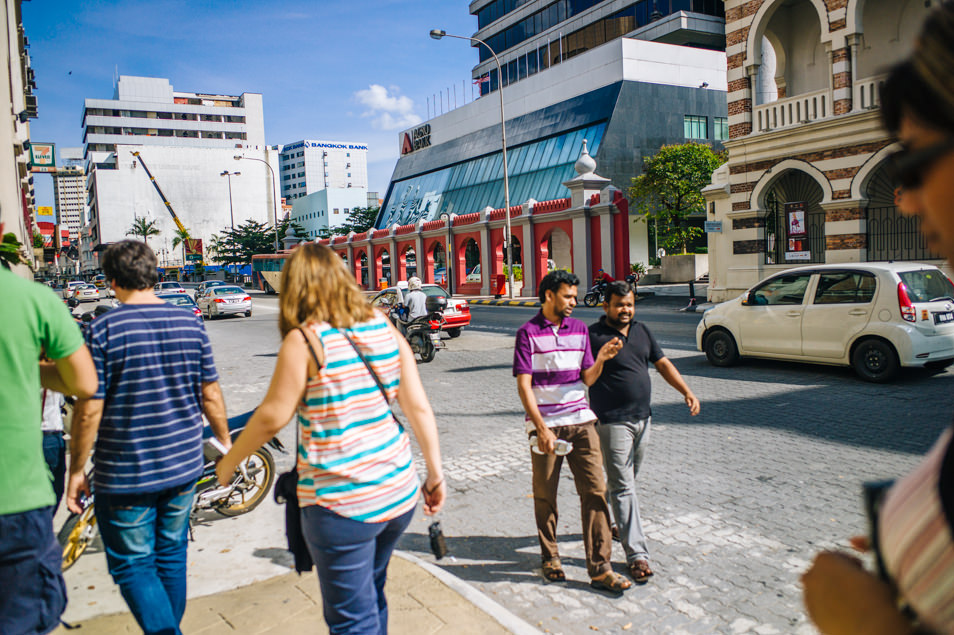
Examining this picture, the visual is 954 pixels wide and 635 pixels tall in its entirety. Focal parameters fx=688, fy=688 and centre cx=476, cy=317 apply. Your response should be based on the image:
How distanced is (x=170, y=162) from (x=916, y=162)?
399 feet

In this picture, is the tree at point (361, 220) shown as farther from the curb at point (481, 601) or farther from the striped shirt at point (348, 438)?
the striped shirt at point (348, 438)

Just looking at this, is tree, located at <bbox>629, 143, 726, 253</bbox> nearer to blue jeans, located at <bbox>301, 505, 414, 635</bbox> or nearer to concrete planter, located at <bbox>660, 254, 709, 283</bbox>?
concrete planter, located at <bbox>660, 254, 709, 283</bbox>

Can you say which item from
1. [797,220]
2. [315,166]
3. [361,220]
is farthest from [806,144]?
[315,166]

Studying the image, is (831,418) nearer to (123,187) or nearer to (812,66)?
(812,66)

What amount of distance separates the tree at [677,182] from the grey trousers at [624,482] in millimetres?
33544

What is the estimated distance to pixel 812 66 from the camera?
70.4 feet

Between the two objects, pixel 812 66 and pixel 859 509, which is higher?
pixel 812 66

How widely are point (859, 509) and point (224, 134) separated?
453 feet

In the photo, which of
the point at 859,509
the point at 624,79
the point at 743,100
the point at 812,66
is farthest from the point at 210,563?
the point at 624,79

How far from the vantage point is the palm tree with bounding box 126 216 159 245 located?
334 feet

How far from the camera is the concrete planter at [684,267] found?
116 ft

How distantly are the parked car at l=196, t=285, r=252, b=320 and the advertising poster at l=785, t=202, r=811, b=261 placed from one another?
20.8m

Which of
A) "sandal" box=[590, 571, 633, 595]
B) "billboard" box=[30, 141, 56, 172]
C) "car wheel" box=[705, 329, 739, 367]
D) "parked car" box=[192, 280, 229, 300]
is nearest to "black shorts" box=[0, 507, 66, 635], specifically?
"sandal" box=[590, 571, 633, 595]

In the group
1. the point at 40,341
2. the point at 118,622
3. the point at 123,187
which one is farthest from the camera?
the point at 123,187
